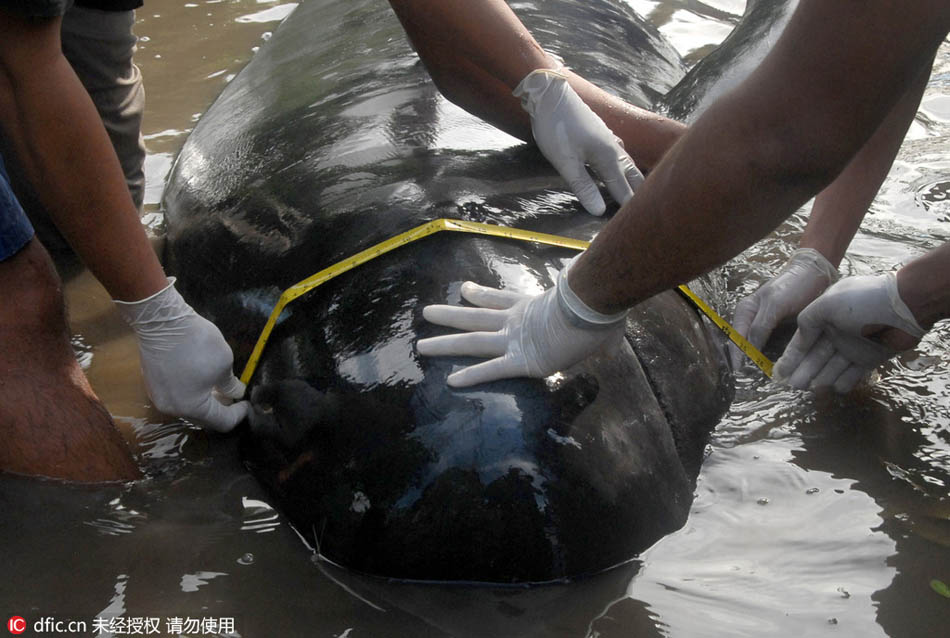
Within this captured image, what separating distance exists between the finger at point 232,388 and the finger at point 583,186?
1.12 metres

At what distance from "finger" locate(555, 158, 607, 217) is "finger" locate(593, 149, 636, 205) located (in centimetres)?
6

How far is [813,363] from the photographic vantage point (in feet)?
9.65

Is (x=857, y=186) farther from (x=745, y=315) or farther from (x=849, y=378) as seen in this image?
(x=849, y=378)

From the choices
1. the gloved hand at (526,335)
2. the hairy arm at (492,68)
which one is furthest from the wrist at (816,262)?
the gloved hand at (526,335)

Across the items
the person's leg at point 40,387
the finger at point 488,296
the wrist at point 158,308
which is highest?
the finger at point 488,296

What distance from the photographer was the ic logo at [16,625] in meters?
2.14

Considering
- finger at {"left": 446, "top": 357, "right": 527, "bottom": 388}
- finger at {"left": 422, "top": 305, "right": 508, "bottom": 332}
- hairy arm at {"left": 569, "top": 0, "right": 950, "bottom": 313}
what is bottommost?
finger at {"left": 446, "top": 357, "right": 527, "bottom": 388}

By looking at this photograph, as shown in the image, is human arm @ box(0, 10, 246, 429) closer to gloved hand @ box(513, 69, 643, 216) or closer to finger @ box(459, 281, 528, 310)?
finger @ box(459, 281, 528, 310)

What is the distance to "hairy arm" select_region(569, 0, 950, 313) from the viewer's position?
1.69 m

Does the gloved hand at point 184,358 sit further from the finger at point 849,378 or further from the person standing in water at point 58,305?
the finger at point 849,378

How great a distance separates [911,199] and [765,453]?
2.25 meters

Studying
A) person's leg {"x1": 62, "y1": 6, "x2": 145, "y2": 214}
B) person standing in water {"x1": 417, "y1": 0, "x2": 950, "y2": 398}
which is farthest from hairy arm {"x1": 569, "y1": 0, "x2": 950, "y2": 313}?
person's leg {"x1": 62, "y1": 6, "x2": 145, "y2": 214}

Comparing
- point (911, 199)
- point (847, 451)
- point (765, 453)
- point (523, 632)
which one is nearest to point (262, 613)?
point (523, 632)

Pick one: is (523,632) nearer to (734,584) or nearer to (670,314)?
(734,584)
